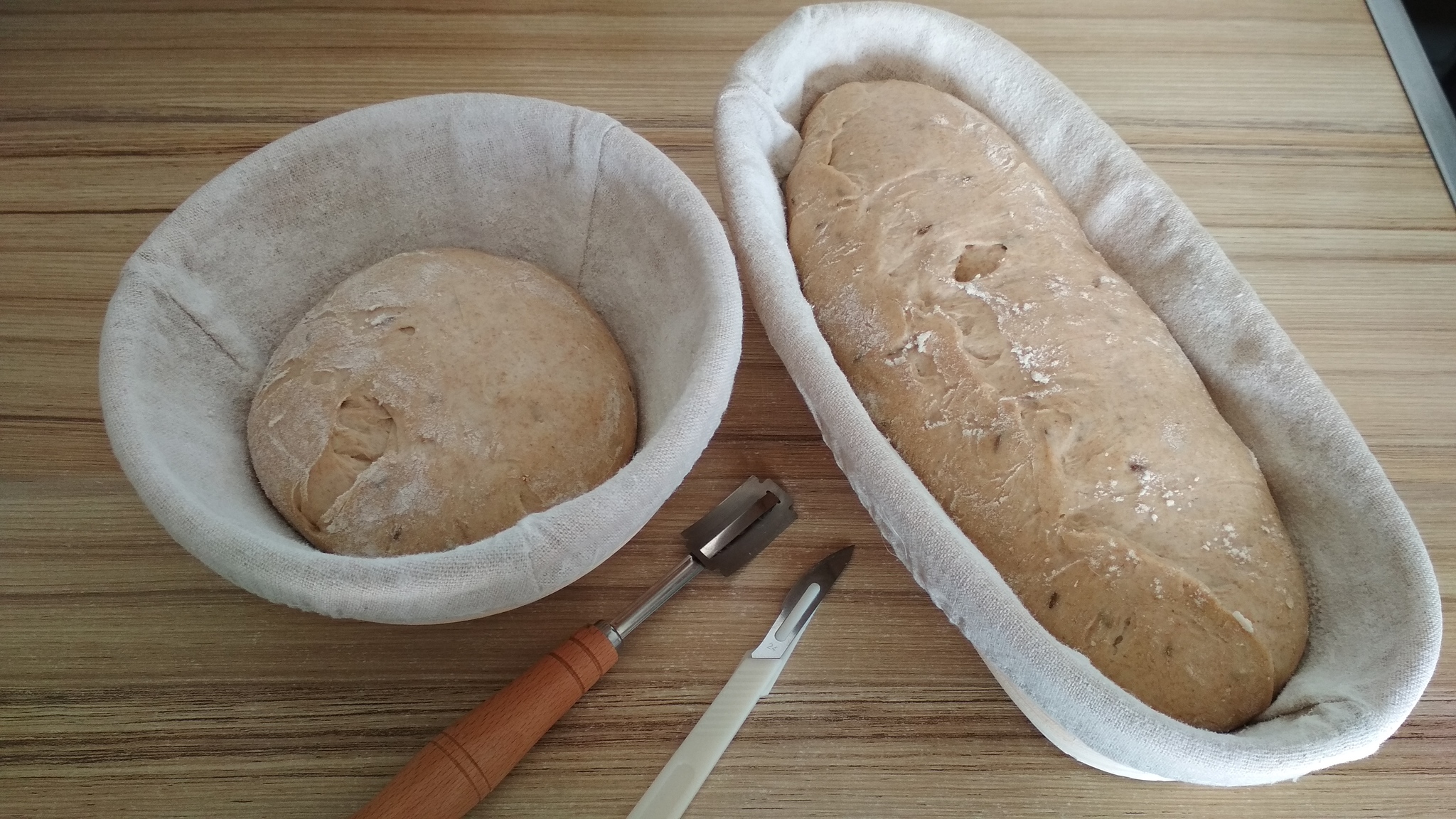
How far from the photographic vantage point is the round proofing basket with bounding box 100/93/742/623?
1.73 feet

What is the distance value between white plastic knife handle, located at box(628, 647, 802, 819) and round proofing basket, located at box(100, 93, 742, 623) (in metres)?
0.16

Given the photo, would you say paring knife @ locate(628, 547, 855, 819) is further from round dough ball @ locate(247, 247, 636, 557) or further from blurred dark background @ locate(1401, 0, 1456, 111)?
blurred dark background @ locate(1401, 0, 1456, 111)

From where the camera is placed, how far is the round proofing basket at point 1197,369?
1.80 feet

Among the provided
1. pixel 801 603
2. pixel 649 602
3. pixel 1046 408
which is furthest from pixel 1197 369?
pixel 649 602

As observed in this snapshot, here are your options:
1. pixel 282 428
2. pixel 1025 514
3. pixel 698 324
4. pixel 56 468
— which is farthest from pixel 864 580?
pixel 56 468

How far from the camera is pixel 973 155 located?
837 millimetres

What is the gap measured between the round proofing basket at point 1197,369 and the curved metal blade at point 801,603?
76mm

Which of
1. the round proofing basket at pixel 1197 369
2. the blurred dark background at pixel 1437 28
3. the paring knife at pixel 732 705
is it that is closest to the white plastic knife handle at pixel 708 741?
the paring knife at pixel 732 705

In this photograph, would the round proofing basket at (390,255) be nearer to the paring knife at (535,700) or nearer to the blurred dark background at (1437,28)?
the paring knife at (535,700)

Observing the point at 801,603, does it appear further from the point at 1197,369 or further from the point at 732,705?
the point at 1197,369

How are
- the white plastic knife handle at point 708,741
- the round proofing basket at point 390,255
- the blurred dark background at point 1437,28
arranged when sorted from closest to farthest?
the round proofing basket at point 390,255 < the white plastic knife handle at point 708,741 < the blurred dark background at point 1437,28

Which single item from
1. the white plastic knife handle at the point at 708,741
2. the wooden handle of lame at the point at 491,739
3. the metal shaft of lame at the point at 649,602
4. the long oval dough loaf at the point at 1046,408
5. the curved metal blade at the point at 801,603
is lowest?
the white plastic knife handle at the point at 708,741

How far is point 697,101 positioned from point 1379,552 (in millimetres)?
797

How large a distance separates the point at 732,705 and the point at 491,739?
0.18 metres
